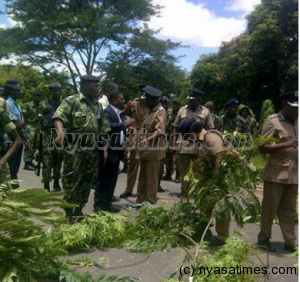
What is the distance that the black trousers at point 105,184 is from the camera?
6.15m

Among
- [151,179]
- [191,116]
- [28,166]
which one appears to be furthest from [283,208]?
[28,166]

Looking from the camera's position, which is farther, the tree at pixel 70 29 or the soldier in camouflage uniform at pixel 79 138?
the tree at pixel 70 29

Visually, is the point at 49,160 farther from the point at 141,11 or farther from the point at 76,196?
the point at 141,11

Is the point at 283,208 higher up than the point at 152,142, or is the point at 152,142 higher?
the point at 152,142

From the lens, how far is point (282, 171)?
4.62 m

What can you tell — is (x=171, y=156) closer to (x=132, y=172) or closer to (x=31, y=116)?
(x=132, y=172)

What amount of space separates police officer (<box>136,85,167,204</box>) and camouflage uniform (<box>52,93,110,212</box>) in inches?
49.0

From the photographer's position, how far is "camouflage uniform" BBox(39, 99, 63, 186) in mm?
7090

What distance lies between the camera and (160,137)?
6320mm

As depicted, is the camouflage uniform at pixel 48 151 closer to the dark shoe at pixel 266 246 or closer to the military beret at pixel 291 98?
the dark shoe at pixel 266 246

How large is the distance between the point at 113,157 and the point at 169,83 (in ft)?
74.9

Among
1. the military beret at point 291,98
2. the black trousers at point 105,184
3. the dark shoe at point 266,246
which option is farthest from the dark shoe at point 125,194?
the military beret at point 291,98

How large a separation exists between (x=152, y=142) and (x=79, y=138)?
1.47 meters

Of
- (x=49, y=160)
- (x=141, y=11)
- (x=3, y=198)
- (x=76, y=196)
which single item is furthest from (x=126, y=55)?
(x=3, y=198)
